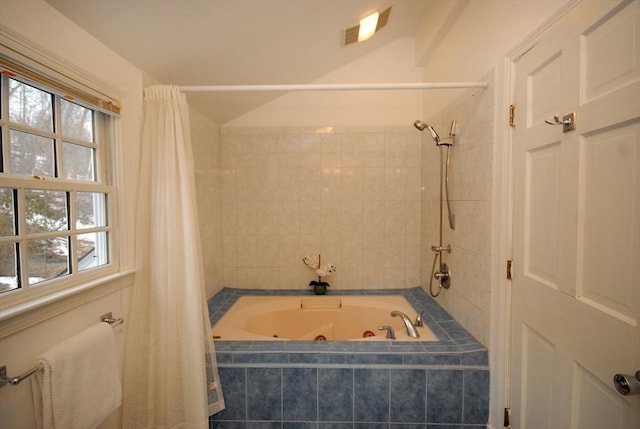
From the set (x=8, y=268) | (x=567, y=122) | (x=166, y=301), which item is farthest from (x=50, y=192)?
(x=567, y=122)

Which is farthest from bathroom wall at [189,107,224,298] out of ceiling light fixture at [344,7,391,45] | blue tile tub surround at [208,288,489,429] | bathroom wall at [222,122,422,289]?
ceiling light fixture at [344,7,391,45]

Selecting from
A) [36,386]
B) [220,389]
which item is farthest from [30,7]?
[220,389]

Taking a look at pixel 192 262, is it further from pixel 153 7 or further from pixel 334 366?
pixel 153 7

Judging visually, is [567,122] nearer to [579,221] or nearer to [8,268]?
[579,221]

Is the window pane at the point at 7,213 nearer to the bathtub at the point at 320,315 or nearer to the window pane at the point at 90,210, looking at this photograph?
the window pane at the point at 90,210

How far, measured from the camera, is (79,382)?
941 mm

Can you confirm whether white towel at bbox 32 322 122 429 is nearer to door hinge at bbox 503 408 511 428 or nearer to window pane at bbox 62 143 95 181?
window pane at bbox 62 143 95 181

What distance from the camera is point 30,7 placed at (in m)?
0.88

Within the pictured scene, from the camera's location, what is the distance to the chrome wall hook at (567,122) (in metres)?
0.89

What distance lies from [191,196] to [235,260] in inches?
48.3

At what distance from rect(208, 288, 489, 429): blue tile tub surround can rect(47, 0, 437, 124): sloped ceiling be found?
1.68 m

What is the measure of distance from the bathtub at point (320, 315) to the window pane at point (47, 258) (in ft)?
3.77

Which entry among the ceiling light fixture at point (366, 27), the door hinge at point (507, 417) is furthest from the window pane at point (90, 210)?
the door hinge at point (507, 417)

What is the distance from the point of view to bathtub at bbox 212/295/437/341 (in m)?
2.05
